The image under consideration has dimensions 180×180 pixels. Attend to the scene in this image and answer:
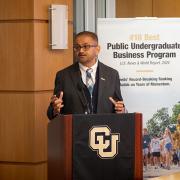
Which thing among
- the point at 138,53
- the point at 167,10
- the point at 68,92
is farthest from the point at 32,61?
the point at 167,10

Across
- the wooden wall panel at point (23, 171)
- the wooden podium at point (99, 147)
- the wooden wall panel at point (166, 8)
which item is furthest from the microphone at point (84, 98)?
the wooden wall panel at point (166, 8)

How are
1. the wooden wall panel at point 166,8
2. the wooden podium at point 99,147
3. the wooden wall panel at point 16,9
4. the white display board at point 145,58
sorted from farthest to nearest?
the wooden wall panel at point 166,8
the wooden wall panel at point 16,9
the white display board at point 145,58
the wooden podium at point 99,147

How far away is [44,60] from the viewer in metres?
5.68

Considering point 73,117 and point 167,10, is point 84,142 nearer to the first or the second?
point 73,117

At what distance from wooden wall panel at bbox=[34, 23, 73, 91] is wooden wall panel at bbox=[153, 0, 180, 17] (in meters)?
1.79

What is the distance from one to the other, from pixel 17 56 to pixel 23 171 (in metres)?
1.27

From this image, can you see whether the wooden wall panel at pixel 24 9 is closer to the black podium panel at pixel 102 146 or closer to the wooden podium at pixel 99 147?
the wooden podium at pixel 99 147

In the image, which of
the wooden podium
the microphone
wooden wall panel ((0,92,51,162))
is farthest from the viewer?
wooden wall panel ((0,92,51,162))

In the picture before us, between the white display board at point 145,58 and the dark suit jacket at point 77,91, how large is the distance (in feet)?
2.27

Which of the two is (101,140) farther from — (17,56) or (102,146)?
(17,56)


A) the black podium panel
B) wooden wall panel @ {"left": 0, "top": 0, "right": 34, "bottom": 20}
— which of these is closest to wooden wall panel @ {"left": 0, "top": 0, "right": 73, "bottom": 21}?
wooden wall panel @ {"left": 0, "top": 0, "right": 34, "bottom": 20}

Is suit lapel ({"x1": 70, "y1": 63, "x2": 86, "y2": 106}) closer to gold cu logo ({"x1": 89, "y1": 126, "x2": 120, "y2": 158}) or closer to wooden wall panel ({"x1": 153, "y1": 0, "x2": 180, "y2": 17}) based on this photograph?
gold cu logo ({"x1": 89, "y1": 126, "x2": 120, "y2": 158})

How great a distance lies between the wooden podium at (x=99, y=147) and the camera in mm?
3156

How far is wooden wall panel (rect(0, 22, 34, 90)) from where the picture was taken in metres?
5.58
